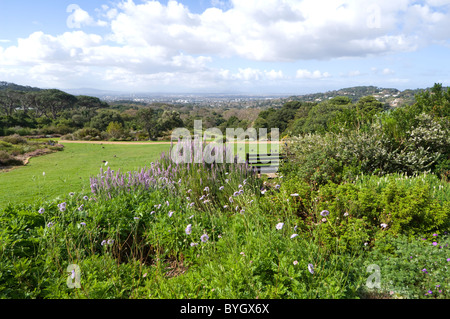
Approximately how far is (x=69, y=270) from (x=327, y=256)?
2.85 metres

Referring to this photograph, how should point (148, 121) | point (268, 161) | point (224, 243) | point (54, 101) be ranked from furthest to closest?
point (54, 101)
point (148, 121)
point (268, 161)
point (224, 243)

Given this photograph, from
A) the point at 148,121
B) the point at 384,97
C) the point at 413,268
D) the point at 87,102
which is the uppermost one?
the point at 384,97

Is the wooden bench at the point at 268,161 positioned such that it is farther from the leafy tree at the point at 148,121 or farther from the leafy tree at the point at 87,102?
the leafy tree at the point at 87,102

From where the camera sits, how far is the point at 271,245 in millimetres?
2830

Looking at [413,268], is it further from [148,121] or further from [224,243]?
[148,121]

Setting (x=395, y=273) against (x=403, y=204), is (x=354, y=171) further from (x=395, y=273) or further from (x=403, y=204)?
(x=395, y=273)

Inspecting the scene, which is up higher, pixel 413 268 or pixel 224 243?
Answer: pixel 224 243

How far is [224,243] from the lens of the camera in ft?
10.2

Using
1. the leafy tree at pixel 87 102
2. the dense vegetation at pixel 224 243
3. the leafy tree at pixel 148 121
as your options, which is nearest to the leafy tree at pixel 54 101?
the leafy tree at pixel 87 102

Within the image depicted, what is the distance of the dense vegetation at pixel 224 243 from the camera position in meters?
2.53

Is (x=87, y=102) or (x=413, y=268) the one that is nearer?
(x=413, y=268)

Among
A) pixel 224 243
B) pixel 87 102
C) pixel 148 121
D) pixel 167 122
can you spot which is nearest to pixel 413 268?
pixel 224 243

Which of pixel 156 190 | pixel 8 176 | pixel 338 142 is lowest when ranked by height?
pixel 8 176

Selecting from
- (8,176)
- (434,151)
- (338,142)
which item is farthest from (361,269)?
(8,176)
